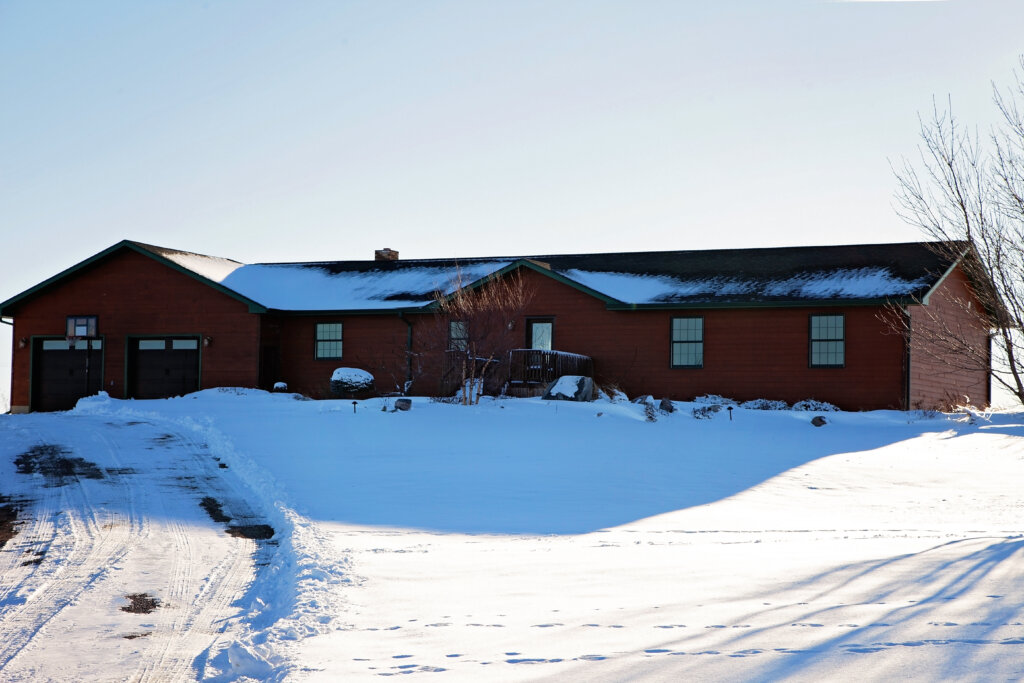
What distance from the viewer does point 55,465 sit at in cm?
1506

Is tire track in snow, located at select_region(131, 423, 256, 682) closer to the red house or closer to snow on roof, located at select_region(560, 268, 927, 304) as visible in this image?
the red house

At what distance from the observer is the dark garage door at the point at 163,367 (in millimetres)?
30938

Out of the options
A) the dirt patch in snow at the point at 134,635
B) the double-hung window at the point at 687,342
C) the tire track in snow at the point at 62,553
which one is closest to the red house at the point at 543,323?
the double-hung window at the point at 687,342

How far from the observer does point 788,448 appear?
1936 centimetres

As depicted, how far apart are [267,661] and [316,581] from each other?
2.05 metres

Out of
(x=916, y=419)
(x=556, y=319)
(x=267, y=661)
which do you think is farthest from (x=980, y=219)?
(x=556, y=319)

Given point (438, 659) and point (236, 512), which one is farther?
point (236, 512)

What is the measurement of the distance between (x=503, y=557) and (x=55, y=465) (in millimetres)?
9123

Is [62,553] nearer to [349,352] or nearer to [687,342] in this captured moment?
[687,342]

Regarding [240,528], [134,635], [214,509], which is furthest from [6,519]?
[134,635]

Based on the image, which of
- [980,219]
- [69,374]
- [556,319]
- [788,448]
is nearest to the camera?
[980,219]

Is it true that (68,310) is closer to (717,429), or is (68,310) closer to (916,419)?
(717,429)

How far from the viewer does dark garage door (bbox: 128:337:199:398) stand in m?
30.9

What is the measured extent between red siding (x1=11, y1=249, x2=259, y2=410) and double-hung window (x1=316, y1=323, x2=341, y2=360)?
1965 millimetres
